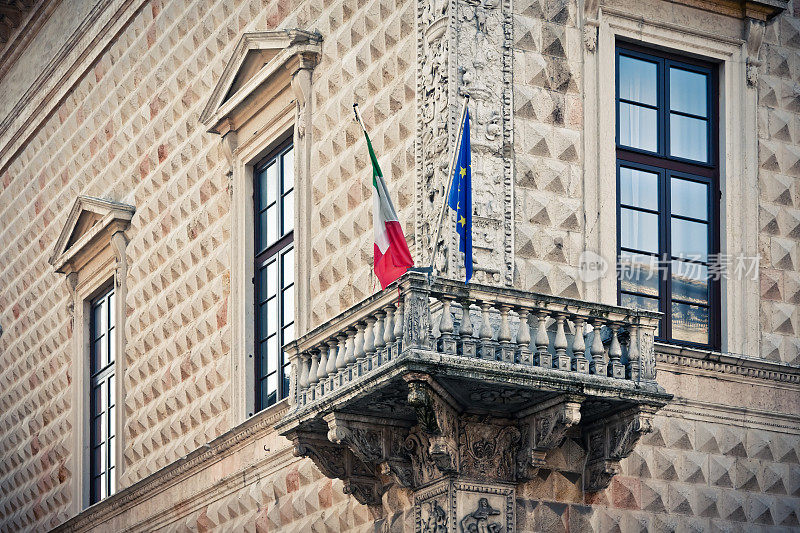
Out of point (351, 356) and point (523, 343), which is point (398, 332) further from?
point (523, 343)

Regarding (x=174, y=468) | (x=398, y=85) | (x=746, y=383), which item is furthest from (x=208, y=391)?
(x=746, y=383)

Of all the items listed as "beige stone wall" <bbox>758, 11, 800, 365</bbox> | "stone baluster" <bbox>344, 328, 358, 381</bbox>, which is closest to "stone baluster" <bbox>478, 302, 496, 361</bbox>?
"stone baluster" <bbox>344, 328, 358, 381</bbox>

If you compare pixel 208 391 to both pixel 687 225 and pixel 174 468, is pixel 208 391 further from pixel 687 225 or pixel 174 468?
pixel 687 225

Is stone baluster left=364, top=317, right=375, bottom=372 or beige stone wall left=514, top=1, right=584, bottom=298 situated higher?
beige stone wall left=514, top=1, right=584, bottom=298

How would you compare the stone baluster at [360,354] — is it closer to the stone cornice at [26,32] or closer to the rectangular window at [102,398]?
the rectangular window at [102,398]

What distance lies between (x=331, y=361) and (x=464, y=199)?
5.84 feet

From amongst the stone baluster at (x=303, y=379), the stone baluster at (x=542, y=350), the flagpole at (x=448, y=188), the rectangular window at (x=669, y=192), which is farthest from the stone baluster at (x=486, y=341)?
the rectangular window at (x=669, y=192)

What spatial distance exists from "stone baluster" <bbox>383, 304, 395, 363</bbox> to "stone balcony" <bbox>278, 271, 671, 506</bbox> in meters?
0.01

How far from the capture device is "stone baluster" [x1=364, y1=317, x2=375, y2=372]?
1512 centimetres

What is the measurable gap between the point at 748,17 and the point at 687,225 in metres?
2.17

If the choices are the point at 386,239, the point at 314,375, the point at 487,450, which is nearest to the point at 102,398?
the point at 314,375

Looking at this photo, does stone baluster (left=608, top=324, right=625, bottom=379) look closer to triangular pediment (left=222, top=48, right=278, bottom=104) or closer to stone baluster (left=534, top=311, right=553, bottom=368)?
stone baluster (left=534, top=311, right=553, bottom=368)

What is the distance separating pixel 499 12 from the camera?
16.5 m

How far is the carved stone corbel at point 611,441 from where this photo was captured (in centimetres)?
1532
